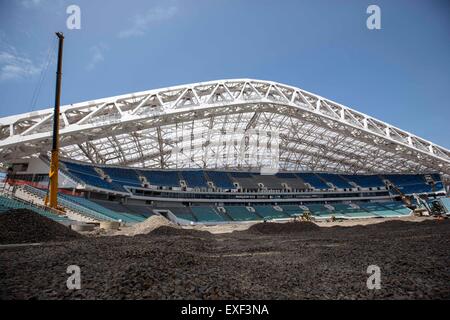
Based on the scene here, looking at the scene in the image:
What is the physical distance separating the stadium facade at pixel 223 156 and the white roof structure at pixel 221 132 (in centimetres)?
15

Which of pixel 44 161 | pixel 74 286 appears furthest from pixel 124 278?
pixel 44 161

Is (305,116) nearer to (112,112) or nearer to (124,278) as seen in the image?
(112,112)

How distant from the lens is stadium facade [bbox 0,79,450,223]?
2580 centimetres

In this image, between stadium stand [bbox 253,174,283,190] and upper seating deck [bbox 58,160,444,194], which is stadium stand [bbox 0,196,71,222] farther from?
stadium stand [bbox 253,174,283,190]

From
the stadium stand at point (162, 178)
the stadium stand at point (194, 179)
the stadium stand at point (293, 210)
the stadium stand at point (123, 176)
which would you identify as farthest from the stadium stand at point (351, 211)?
the stadium stand at point (123, 176)

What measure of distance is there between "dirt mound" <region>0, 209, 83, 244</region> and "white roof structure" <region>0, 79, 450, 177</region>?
502 inches

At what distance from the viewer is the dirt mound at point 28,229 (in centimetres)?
1063

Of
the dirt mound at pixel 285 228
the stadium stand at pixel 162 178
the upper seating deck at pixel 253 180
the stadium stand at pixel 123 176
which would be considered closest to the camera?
the dirt mound at pixel 285 228

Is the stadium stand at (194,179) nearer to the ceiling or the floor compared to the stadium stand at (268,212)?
nearer to the ceiling

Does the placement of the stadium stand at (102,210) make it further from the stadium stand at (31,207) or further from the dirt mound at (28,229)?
the dirt mound at (28,229)
